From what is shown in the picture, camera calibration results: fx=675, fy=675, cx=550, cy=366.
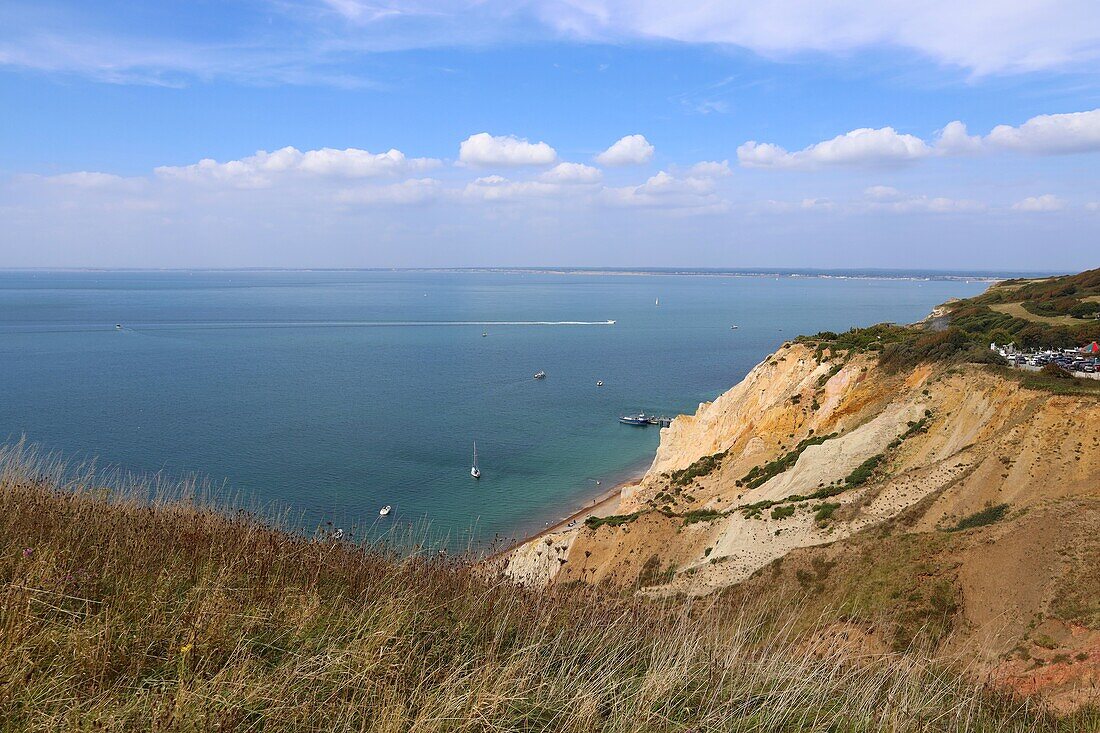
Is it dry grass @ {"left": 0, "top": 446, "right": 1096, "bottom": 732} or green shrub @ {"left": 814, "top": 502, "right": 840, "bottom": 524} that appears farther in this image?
green shrub @ {"left": 814, "top": 502, "right": 840, "bottom": 524}

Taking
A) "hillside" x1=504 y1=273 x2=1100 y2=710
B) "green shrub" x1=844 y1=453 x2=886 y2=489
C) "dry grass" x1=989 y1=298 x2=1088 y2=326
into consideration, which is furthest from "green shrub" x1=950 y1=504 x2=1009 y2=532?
"dry grass" x1=989 y1=298 x2=1088 y2=326

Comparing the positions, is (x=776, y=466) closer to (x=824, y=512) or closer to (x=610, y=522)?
(x=824, y=512)

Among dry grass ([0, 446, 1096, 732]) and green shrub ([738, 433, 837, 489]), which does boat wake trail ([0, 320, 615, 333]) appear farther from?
dry grass ([0, 446, 1096, 732])

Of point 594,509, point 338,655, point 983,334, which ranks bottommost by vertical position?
point 594,509

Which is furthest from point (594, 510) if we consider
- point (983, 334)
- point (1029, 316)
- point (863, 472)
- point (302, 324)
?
point (302, 324)

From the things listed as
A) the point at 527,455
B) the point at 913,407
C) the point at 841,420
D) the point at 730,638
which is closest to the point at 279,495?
the point at 527,455

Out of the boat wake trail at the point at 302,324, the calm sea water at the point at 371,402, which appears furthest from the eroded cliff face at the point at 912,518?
the boat wake trail at the point at 302,324

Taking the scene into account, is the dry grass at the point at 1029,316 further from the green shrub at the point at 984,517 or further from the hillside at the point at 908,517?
the green shrub at the point at 984,517
